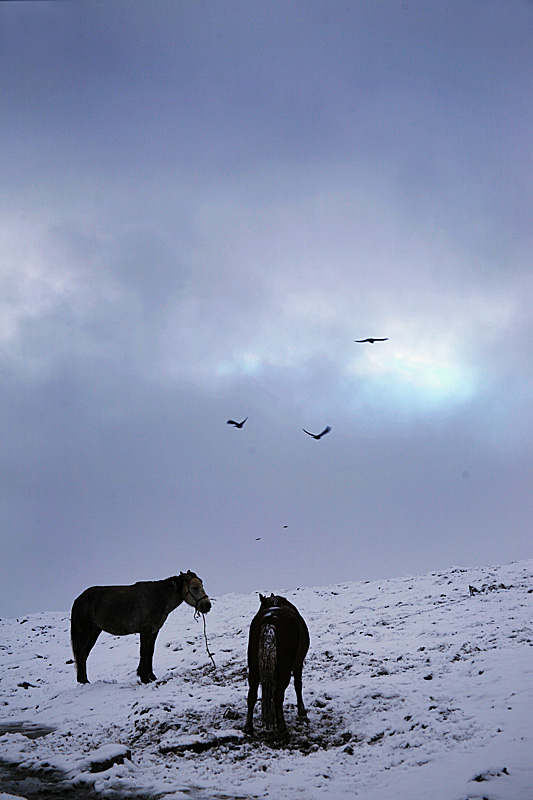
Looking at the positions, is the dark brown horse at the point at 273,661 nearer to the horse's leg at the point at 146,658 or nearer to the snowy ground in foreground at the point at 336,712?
the snowy ground in foreground at the point at 336,712

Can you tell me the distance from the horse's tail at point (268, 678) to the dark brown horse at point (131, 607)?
5338 millimetres

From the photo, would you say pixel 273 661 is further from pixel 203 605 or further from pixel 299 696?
pixel 203 605

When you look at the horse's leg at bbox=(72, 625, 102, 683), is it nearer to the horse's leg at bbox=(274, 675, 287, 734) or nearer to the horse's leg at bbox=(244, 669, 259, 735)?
the horse's leg at bbox=(244, 669, 259, 735)

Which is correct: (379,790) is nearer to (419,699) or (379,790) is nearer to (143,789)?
(143,789)

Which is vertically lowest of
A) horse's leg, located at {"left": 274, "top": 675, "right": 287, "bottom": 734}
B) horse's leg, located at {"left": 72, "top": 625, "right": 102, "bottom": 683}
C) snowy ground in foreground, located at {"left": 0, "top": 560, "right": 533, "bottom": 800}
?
snowy ground in foreground, located at {"left": 0, "top": 560, "right": 533, "bottom": 800}

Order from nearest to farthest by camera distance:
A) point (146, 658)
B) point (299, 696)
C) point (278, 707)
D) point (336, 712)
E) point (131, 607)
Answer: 1. point (278, 707)
2. point (299, 696)
3. point (336, 712)
4. point (146, 658)
5. point (131, 607)

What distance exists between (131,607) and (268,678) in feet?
20.5

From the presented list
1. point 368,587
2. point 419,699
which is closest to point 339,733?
point 419,699

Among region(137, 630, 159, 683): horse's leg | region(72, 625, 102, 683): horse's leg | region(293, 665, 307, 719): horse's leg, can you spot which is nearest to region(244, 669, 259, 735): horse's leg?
region(293, 665, 307, 719): horse's leg

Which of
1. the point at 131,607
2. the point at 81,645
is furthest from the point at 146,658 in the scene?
the point at 81,645

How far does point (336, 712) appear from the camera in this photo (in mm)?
9867

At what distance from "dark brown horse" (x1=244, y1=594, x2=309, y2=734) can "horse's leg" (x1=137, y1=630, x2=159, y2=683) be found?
5.08 meters

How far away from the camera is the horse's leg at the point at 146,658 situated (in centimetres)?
1324

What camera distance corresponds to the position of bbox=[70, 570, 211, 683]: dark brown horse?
45.4ft
